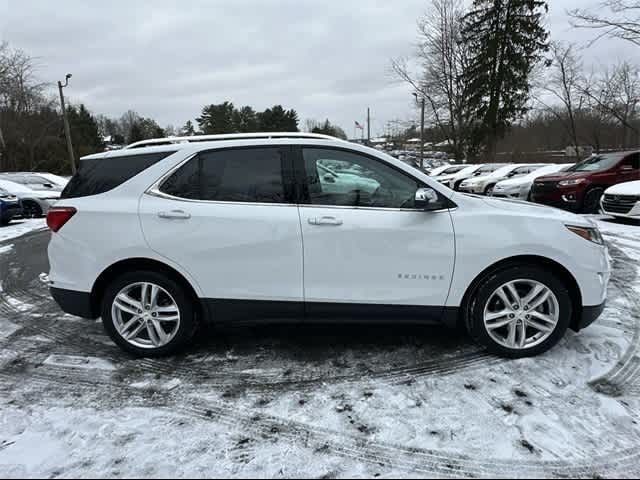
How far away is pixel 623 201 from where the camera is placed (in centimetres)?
901

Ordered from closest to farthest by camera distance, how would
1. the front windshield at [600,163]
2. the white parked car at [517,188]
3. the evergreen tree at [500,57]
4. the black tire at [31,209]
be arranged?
the front windshield at [600,163] → the black tire at [31,209] → the white parked car at [517,188] → the evergreen tree at [500,57]

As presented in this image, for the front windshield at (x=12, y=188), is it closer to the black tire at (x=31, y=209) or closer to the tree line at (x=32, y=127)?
the black tire at (x=31, y=209)

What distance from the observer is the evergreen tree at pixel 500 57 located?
29797 millimetres

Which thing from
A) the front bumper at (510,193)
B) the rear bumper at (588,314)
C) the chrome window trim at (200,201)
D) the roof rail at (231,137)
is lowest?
the rear bumper at (588,314)

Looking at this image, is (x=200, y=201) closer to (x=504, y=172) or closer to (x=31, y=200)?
(x=31, y=200)

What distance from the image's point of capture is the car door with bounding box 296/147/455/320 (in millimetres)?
3082

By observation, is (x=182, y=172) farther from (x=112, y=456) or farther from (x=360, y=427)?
(x=360, y=427)

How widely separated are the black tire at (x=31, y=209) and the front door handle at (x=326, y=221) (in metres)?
12.8

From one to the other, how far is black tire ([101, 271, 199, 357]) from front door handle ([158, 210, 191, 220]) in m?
0.45

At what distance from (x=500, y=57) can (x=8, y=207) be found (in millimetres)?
31240

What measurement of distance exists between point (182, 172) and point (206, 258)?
2.32ft

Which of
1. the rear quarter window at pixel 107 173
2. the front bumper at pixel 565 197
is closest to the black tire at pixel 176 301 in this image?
the rear quarter window at pixel 107 173

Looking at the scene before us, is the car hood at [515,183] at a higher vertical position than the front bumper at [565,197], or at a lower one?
higher

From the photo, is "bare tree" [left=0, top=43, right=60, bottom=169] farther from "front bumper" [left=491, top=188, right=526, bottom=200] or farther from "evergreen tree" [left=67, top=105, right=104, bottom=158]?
"front bumper" [left=491, top=188, right=526, bottom=200]
